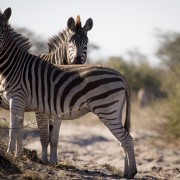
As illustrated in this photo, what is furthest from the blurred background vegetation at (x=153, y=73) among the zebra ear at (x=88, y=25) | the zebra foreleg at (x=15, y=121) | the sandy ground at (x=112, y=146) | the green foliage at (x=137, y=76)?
the zebra foreleg at (x=15, y=121)

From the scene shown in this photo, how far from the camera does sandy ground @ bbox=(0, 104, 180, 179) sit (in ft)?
38.8

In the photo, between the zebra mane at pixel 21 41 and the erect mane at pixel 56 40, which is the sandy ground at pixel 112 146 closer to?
the erect mane at pixel 56 40

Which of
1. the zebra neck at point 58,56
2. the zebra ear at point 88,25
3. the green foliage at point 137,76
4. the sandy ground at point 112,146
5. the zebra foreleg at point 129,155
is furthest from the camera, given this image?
the green foliage at point 137,76

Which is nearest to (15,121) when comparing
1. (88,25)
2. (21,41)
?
(21,41)

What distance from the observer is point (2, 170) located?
Result: 7.57 metres

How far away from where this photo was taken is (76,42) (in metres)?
10.7

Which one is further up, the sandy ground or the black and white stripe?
the black and white stripe

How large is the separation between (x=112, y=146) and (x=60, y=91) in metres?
7.39

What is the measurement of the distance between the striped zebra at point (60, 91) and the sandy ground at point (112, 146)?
41.5 inches

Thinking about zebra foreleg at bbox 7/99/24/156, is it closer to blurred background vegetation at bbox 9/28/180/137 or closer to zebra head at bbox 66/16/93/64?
zebra head at bbox 66/16/93/64

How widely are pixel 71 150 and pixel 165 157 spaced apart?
2.51 meters

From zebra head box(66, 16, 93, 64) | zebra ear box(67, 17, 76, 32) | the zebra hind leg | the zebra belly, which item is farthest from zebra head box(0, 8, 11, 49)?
the zebra hind leg

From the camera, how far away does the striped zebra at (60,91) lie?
8.55m

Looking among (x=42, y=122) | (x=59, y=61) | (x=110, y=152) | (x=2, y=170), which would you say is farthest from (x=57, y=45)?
(x=110, y=152)
